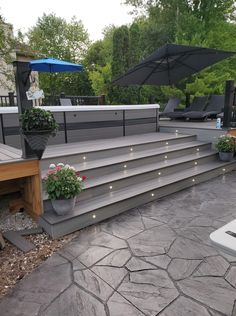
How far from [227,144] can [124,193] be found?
9.76 feet

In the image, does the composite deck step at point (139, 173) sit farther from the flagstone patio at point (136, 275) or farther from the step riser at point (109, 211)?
the flagstone patio at point (136, 275)

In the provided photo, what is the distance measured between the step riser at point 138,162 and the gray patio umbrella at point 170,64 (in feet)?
7.14

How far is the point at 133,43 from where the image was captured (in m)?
9.99

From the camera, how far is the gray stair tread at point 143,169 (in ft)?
12.4

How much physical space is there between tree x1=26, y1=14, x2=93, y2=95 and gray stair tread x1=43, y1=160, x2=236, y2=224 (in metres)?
16.6

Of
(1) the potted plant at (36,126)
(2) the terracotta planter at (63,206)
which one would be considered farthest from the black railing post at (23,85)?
(2) the terracotta planter at (63,206)

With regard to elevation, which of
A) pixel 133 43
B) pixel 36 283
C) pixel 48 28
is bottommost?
pixel 36 283

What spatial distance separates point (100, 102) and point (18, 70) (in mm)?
5478

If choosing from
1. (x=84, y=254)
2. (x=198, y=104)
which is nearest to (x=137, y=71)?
(x=198, y=104)

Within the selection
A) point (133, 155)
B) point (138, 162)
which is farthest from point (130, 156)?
point (138, 162)

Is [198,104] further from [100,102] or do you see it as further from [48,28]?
[48,28]

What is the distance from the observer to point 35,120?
9.15 ft

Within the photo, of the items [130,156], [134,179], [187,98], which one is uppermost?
[187,98]

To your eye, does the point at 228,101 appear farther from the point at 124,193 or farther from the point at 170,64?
the point at 124,193
